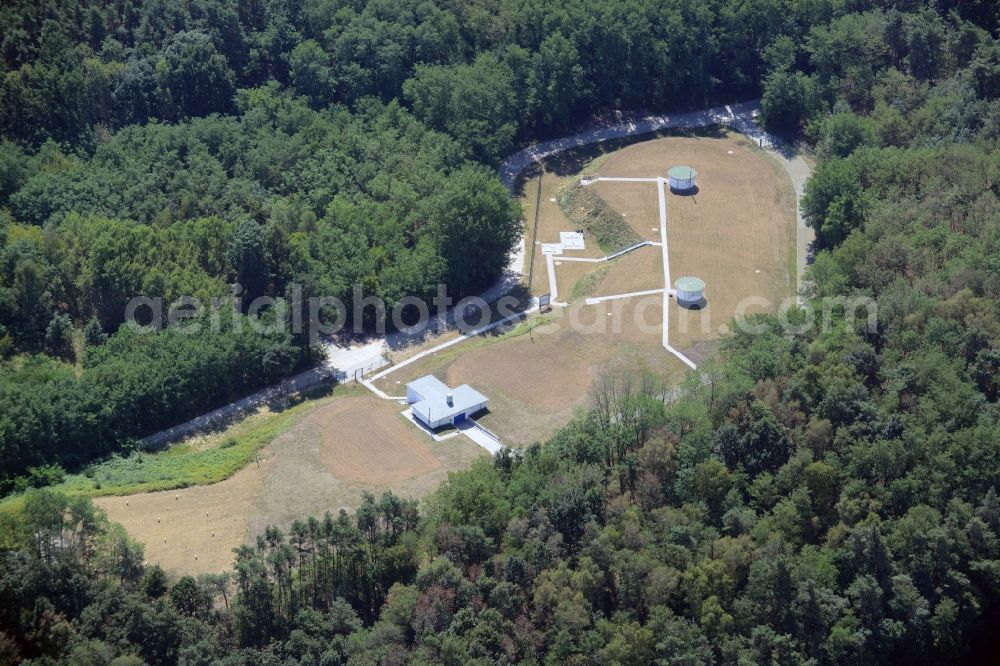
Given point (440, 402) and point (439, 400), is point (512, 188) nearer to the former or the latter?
point (439, 400)

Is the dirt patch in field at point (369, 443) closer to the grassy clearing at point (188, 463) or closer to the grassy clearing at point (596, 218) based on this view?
the grassy clearing at point (188, 463)

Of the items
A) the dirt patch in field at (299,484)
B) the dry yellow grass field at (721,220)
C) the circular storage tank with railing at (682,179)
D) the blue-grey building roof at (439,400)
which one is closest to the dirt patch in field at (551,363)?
the blue-grey building roof at (439,400)

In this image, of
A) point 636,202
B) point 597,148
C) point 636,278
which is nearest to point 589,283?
point 636,278

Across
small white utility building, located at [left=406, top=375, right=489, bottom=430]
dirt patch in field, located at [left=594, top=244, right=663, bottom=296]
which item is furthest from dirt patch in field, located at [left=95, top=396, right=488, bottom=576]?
dirt patch in field, located at [left=594, top=244, right=663, bottom=296]

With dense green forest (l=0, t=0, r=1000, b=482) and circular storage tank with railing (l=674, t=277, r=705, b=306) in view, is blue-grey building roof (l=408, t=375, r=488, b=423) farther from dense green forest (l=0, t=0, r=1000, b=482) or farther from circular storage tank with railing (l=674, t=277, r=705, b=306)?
circular storage tank with railing (l=674, t=277, r=705, b=306)

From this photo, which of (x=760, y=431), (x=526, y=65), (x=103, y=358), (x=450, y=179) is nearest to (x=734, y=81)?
(x=526, y=65)

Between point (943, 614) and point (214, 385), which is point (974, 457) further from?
point (214, 385)

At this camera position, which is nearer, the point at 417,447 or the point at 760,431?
the point at 760,431
